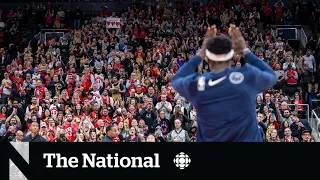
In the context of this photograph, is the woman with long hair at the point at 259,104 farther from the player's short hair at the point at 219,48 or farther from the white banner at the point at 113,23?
the player's short hair at the point at 219,48

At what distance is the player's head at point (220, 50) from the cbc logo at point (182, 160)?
888 millimetres

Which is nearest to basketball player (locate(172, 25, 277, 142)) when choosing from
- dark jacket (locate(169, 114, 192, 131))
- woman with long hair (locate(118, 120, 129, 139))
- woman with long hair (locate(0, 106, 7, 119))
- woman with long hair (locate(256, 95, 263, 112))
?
woman with long hair (locate(118, 120, 129, 139))

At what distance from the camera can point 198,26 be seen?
84.1 ft

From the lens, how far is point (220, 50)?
4477 millimetres

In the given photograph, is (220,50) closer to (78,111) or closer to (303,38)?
(78,111)

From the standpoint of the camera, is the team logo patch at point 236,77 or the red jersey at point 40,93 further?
the red jersey at point 40,93

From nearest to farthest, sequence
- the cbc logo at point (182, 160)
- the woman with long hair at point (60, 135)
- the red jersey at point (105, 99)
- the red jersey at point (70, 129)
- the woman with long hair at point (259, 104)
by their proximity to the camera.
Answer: the cbc logo at point (182, 160), the woman with long hair at point (60, 135), the red jersey at point (70, 129), the woman with long hair at point (259, 104), the red jersey at point (105, 99)

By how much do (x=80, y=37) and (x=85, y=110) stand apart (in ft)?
25.1

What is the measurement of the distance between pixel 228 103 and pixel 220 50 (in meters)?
0.33

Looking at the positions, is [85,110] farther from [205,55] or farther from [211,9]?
[205,55]

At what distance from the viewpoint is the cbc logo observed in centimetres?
511

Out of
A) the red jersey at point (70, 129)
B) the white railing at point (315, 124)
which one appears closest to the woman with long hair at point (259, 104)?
the white railing at point (315, 124)

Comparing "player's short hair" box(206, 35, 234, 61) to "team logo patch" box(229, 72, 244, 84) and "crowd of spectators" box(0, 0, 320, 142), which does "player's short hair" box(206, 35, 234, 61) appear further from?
"crowd of spectators" box(0, 0, 320, 142)

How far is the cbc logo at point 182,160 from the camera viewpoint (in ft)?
16.8
